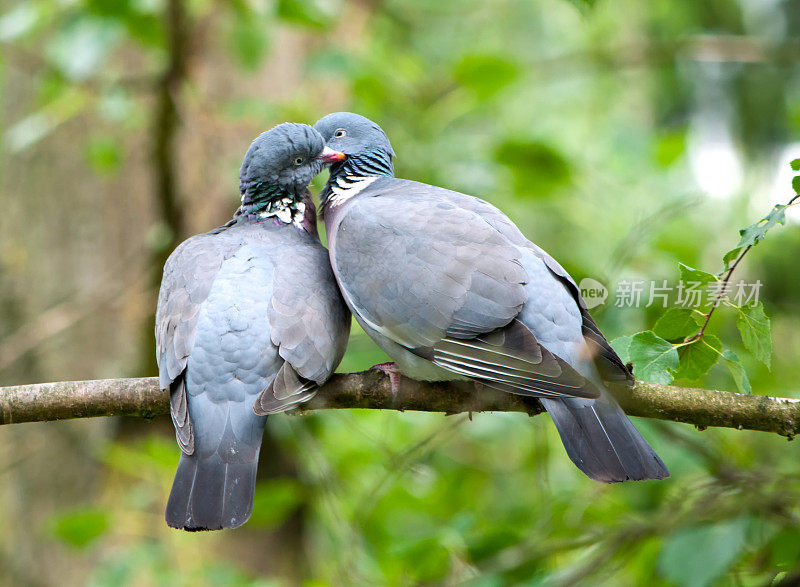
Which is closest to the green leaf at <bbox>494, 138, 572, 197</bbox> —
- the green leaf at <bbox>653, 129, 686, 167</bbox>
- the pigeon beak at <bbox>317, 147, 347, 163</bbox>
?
the green leaf at <bbox>653, 129, 686, 167</bbox>

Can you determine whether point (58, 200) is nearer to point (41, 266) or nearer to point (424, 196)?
point (41, 266)

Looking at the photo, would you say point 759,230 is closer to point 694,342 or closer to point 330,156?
point 694,342

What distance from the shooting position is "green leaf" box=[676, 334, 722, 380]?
2.11 m

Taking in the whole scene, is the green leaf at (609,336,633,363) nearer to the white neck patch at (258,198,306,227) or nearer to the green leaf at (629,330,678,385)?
the green leaf at (629,330,678,385)

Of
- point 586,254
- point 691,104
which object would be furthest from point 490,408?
point 691,104

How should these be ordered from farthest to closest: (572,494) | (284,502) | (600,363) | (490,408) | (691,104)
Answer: (691,104), (284,502), (572,494), (490,408), (600,363)

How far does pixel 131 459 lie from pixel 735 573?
302 centimetres

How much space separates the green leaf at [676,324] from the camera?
2076 millimetres

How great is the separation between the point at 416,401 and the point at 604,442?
0.62 meters

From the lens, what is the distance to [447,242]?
2729mm

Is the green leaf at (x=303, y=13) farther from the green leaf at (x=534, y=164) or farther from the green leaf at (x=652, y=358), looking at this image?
the green leaf at (x=652, y=358)

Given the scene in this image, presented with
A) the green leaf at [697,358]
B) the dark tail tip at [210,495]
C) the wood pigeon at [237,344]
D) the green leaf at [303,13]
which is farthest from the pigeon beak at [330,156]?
the green leaf at [697,358]

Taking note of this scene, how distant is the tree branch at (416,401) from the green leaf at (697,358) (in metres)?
0.14

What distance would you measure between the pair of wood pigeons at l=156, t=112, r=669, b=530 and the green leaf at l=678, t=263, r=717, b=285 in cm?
42
